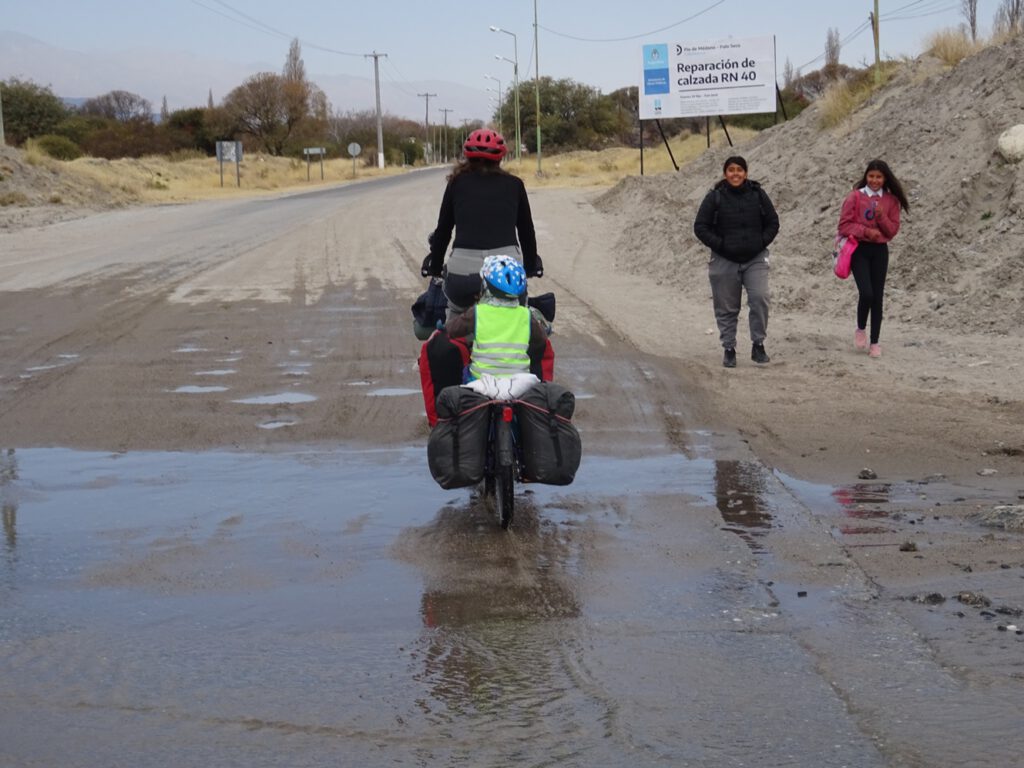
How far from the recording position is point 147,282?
1897cm

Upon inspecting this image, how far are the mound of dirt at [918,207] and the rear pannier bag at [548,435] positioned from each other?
8261 millimetres

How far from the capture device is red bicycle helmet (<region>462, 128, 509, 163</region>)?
815 centimetres

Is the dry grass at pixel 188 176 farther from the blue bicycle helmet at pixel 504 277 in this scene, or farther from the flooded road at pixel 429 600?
the blue bicycle helmet at pixel 504 277

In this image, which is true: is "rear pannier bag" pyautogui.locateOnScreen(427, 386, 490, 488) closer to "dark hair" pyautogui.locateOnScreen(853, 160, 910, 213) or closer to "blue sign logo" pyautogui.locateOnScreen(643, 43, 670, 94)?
"dark hair" pyautogui.locateOnScreen(853, 160, 910, 213)

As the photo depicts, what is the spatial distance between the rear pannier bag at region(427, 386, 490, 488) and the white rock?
12431 mm

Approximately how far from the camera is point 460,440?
6852 mm

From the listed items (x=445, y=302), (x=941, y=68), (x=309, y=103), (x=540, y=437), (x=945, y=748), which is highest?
(x=309, y=103)

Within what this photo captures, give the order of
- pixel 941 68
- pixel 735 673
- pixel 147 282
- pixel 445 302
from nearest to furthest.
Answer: pixel 735 673
pixel 445 302
pixel 147 282
pixel 941 68

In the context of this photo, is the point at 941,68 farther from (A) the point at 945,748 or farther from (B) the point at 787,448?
(A) the point at 945,748

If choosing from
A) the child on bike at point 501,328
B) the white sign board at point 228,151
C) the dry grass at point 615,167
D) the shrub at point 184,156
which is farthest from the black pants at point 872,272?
the shrub at point 184,156

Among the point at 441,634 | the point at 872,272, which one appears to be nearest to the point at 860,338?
the point at 872,272

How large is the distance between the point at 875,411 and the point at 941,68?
17802mm

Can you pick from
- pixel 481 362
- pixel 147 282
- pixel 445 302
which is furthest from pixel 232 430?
pixel 147 282

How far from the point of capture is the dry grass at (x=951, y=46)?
2575cm
